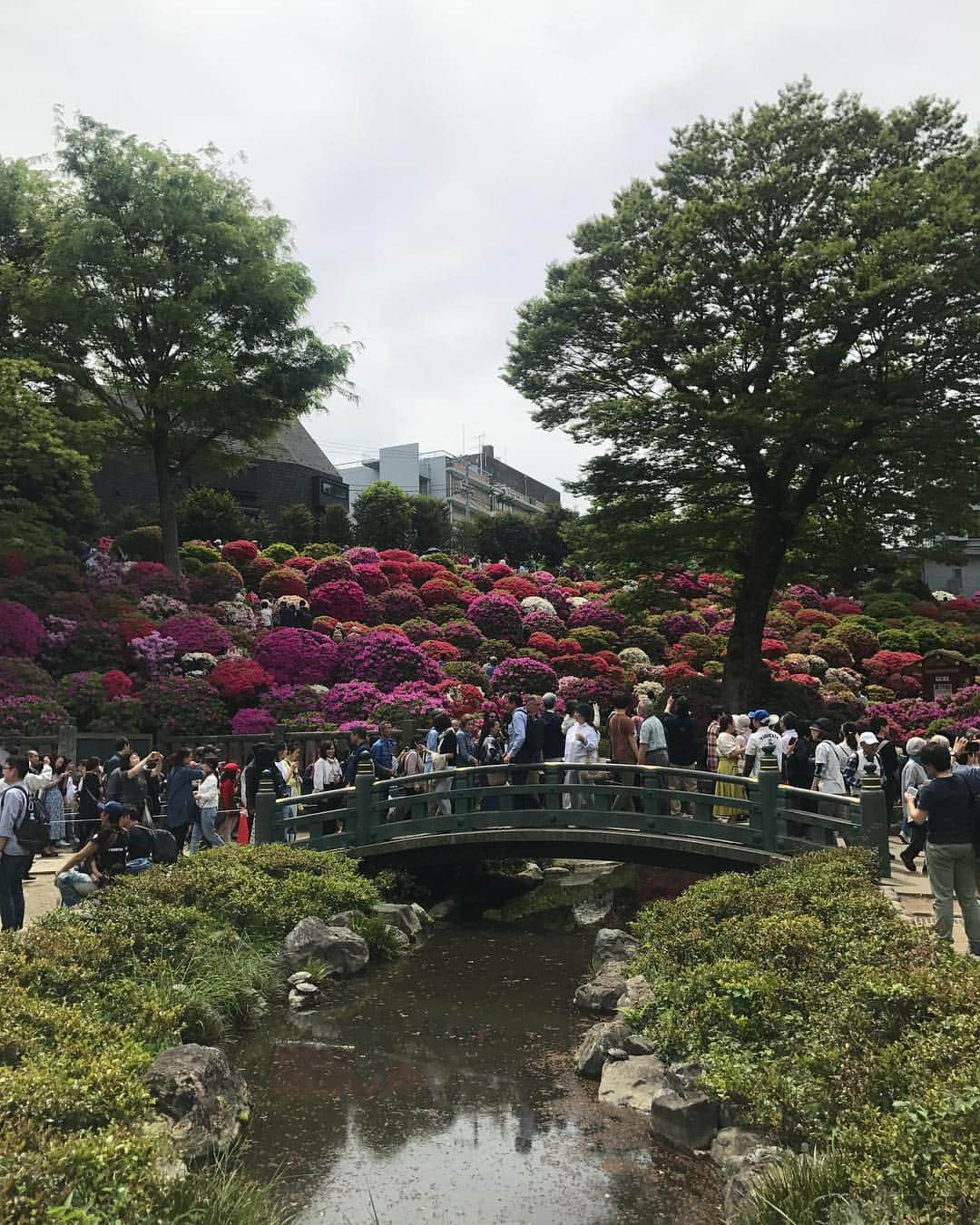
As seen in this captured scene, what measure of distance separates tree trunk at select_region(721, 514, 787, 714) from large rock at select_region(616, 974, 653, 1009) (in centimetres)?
1313

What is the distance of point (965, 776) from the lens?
935 centimetres

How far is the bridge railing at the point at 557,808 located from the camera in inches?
510

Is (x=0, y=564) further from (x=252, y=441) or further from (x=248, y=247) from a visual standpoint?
(x=248, y=247)

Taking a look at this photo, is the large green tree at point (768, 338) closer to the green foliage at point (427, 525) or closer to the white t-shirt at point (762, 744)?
the white t-shirt at point (762, 744)

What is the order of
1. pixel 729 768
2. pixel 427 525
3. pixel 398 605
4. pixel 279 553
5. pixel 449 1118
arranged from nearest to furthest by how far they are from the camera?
pixel 449 1118
pixel 729 768
pixel 398 605
pixel 279 553
pixel 427 525

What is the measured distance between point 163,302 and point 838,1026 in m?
26.1

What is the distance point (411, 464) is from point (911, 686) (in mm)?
47855

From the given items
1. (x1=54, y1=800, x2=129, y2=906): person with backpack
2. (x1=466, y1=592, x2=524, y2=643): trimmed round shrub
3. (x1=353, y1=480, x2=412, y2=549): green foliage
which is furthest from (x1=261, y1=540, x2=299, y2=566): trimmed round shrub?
(x1=54, y1=800, x2=129, y2=906): person with backpack

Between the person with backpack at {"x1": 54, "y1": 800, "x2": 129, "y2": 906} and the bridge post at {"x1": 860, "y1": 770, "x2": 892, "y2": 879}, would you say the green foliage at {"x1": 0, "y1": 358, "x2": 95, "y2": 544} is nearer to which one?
the person with backpack at {"x1": 54, "y1": 800, "x2": 129, "y2": 906}

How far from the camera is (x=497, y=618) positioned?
30938 mm

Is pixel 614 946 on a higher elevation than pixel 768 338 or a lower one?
lower

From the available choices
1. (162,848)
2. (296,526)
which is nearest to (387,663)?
(162,848)

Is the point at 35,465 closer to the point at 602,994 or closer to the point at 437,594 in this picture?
the point at 437,594

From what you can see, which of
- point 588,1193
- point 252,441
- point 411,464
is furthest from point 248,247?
point 411,464
